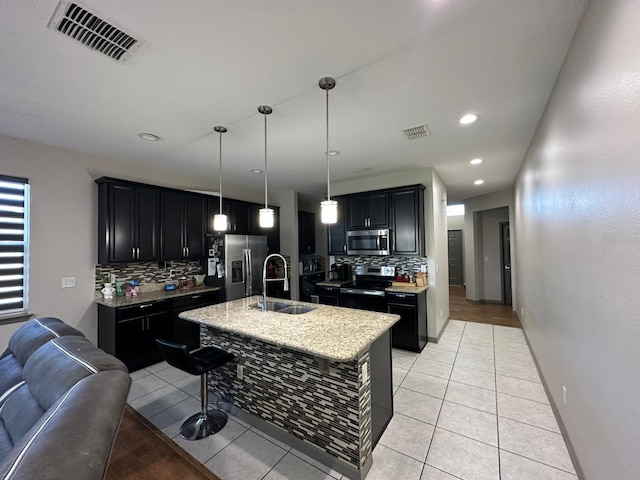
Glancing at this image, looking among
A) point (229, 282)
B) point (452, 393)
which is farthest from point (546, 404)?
point (229, 282)

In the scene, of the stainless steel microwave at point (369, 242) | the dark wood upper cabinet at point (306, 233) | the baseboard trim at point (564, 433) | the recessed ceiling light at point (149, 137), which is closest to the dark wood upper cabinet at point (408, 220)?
the stainless steel microwave at point (369, 242)

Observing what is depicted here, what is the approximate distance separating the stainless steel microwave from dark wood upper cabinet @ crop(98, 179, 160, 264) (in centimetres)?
304

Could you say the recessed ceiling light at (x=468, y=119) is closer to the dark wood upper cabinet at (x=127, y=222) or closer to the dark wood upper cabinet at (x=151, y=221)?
the dark wood upper cabinet at (x=151, y=221)

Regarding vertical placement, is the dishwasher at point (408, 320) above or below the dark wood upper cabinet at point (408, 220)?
below

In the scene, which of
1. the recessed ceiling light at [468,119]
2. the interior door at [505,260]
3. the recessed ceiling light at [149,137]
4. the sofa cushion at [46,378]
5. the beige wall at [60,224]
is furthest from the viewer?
the interior door at [505,260]

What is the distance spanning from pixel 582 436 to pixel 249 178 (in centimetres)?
481

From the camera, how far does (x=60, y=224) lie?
3156mm

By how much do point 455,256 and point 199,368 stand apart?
9.34 m

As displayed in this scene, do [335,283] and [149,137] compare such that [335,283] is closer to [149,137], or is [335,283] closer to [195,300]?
[195,300]

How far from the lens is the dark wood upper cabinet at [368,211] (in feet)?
14.5

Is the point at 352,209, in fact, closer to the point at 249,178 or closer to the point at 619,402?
the point at 249,178

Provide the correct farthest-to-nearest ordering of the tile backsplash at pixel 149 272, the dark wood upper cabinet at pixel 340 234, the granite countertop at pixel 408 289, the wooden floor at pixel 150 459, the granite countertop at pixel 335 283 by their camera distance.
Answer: the dark wood upper cabinet at pixel 340 234
the granite countertop at pixel 335 283
the granite countertop at pixel 408 289
the tile backsplash at pixel 149 272
the wooden floor at pixel 150 459

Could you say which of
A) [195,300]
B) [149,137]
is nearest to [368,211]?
[195,300]

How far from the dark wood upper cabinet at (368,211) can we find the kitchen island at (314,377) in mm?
2281
